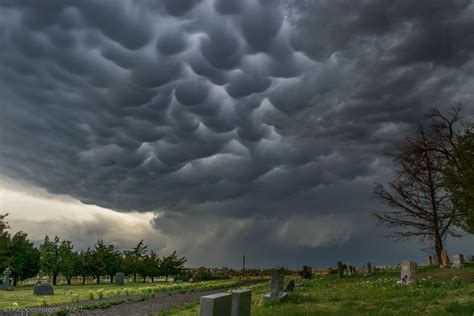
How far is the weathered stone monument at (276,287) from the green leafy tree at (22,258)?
4944 cm

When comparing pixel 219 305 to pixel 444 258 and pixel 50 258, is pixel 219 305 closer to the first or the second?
pixel 444 258

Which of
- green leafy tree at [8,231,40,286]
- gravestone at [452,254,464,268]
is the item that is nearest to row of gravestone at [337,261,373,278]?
gravestone at [452,254,464,268]

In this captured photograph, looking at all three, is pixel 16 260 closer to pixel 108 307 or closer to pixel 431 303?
pixel 108 307

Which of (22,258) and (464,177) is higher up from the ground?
(464,177)

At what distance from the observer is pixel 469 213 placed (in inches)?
1239

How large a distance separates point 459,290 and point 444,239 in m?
22.5

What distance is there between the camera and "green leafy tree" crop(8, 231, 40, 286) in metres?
61.5

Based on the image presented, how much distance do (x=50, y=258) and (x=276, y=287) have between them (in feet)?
174

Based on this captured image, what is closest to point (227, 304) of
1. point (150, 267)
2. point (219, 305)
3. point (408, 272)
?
point (219, 305)

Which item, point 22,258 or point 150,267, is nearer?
point 22,258

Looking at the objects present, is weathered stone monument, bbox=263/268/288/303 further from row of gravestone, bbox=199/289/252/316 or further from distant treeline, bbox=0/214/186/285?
distant treeline, bbox=0/214/186/285

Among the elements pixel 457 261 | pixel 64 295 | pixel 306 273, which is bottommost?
pixel 64 295

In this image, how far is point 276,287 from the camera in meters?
22.3

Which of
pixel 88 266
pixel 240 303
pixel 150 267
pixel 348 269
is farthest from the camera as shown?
pixel 150 267
